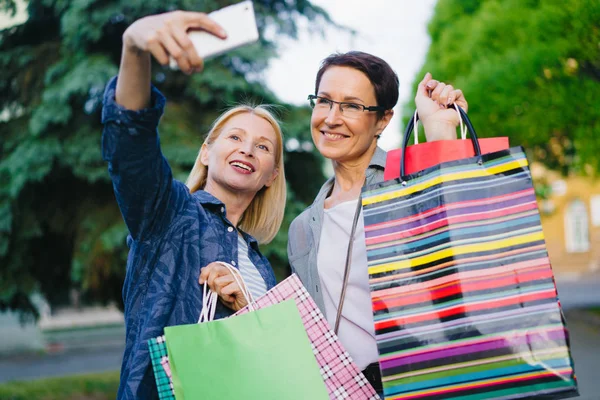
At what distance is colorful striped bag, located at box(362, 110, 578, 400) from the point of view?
5.01 feet

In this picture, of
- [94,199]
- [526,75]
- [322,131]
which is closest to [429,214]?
[322,131]

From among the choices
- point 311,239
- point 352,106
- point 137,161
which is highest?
point 352,106

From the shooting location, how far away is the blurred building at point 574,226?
130ft

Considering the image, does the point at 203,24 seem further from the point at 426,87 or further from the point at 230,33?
the point at 426,87

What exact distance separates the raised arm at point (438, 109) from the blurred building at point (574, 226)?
131 ft

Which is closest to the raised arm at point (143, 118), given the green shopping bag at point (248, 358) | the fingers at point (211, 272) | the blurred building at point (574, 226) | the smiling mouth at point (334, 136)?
the fingers at point (211, 272)

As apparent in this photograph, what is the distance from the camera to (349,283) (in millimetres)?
2148

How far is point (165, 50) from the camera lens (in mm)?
1354

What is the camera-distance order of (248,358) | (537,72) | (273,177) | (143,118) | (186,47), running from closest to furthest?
1. (186,47)
2. (143,118)
3. (248,358)
4. (273,177)
5. (537,72)

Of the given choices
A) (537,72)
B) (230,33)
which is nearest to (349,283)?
(230,33)

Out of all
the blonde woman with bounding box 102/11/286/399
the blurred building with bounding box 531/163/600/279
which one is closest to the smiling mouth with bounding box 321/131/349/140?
the blonde woman with bounding box 102/11/286/399

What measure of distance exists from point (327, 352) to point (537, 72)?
43.4ft

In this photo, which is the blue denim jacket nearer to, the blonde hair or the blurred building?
the blonde hair

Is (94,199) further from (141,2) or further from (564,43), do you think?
(564,43)
